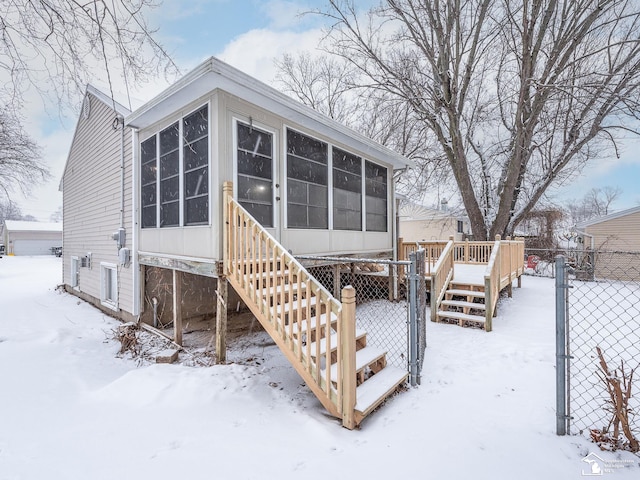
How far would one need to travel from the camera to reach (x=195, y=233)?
15.0ft

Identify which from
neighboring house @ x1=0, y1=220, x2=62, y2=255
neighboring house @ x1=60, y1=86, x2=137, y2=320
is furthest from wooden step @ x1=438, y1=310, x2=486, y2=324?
neighboring house @ x1=0, y1=220, x2=62, y2=255

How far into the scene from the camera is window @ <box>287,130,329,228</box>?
526 cm

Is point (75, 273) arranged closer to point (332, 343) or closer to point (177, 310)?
point (177, 310)

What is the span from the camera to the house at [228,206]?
11.4 ft

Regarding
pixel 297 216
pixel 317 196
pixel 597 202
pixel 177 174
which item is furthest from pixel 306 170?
pixel 597 202

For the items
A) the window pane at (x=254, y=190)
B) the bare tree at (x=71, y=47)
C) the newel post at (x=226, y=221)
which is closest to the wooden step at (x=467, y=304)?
the window pane at (x=254, y=190)

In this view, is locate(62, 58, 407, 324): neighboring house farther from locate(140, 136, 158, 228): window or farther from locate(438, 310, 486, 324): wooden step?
locate(438, 310, 486, 324): wooden step

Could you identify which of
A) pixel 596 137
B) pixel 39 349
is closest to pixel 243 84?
pixel 39 349

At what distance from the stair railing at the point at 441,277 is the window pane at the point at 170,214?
4662 mm

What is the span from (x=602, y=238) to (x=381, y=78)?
13.6m

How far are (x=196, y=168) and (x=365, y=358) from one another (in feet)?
11.6

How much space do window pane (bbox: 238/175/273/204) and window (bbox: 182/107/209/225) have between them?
476 millimetres

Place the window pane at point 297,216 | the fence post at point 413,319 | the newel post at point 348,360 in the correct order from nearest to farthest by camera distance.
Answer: the newel post at point 348,360 < the fence post at point 413,319 < the window pane at point 297,216

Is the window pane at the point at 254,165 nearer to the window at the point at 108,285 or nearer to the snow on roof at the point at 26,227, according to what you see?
the window at the point at 108,285
